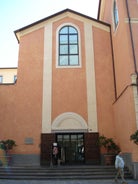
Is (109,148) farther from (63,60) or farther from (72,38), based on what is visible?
(72,38)

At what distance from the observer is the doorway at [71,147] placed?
50.1ft

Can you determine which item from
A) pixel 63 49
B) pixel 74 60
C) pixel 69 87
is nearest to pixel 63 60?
pixel 74 60

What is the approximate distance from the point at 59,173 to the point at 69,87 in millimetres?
6596

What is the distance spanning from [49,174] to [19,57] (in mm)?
9553

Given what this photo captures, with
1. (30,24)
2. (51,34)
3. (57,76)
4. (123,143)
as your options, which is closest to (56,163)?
(123,143)

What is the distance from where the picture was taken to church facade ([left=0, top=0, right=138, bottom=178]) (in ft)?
49.1

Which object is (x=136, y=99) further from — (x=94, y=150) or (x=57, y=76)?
(x=57, y=76)

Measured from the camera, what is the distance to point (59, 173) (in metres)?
11.9

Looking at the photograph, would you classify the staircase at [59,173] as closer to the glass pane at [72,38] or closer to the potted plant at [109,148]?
the potted plant at [109,148]

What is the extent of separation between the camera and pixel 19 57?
17.5m

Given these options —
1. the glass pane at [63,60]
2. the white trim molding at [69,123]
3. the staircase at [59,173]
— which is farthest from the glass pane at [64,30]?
the staircase at [59,173]

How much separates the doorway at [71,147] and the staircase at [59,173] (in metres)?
2.69

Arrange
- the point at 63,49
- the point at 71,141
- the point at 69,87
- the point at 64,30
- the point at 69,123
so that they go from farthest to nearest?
the point at 64,30 → the point at 63,49 → the point at 69,87 → the point at 69,123 → the point at 71,141

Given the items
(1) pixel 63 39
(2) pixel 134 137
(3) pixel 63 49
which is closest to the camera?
(2) pixel 134 137
